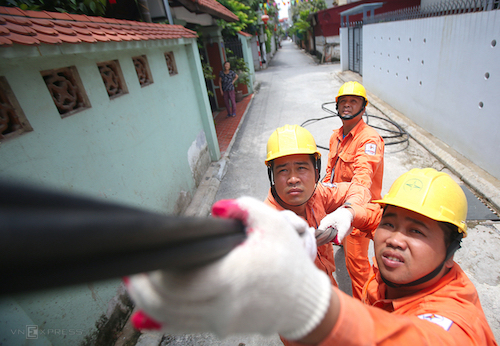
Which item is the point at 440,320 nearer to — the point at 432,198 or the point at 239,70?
the point at 432,198

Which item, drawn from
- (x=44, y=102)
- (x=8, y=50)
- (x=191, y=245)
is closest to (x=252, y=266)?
(x=191, y=245)

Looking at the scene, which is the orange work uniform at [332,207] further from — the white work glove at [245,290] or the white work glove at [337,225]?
the white work glove at [245,290]

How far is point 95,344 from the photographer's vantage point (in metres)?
2.35

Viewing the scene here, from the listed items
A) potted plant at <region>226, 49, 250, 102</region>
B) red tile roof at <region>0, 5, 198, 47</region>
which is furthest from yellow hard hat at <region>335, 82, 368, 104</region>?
potted plant at <region>226, 49, 250, 102</region>

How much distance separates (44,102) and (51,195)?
2.32m

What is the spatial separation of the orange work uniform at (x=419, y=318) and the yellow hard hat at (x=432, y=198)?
0.92ft

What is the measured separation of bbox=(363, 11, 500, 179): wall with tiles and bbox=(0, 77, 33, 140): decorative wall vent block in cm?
602

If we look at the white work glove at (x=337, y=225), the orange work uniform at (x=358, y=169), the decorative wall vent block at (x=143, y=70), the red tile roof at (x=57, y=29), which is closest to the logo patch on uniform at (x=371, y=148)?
the orange work uniform at (x=358, y=169)

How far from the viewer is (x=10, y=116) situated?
75.3 inches

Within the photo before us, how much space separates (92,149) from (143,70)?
1.84 metres

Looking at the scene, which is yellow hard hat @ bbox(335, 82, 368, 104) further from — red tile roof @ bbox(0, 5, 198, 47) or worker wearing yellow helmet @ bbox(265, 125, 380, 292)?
red tile roof @ bbox(0, 5, 198, 47)

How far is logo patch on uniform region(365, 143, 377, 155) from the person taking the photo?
2.69 metres

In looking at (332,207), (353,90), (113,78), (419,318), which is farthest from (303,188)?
(113,78)

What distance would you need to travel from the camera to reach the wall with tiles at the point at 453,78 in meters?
4.10
